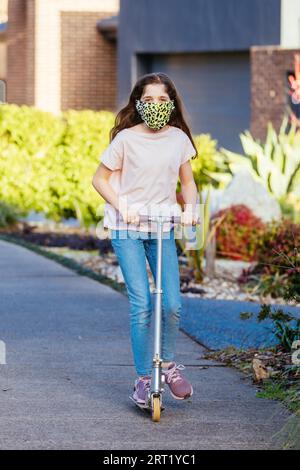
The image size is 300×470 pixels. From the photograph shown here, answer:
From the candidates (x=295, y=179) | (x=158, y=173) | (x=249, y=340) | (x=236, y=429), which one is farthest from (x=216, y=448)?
(x=295, y=179)

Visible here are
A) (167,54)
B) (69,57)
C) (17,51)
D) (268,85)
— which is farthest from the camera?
(17,51)

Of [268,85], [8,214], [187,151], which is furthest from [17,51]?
[187,151]

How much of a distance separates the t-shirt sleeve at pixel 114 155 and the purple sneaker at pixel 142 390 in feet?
3.69

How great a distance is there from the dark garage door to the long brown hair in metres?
13.7

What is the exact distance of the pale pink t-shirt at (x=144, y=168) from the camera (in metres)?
6.41

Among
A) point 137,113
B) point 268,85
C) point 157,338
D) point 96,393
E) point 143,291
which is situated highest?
point 268,85

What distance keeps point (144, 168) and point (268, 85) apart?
13387 millimetres

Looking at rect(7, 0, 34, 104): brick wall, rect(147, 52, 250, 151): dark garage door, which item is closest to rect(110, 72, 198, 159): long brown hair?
rect(147, 52, 250, 151): dark garage door

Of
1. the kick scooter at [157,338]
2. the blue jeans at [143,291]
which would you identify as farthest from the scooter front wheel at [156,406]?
the blue jeans at [143,291]

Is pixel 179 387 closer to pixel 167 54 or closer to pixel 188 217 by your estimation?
pixel 188 217

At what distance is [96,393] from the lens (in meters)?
6.94

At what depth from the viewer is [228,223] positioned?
42.6 ft

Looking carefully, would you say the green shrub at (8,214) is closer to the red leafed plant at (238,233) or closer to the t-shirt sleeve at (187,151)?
the red leafed plant at (238,233)

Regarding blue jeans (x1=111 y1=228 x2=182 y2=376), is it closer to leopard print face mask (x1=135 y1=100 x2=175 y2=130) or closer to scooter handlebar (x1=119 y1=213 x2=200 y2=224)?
scooter handlebar (x1=119 y1=213 x2=200 y2=224)
